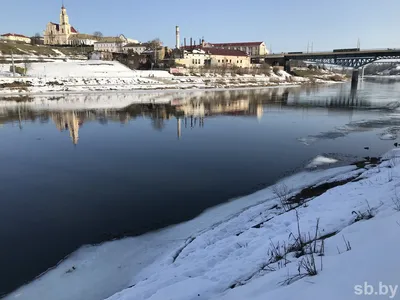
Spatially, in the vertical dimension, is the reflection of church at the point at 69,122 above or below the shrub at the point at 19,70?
below

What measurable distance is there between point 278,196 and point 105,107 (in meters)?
32.8

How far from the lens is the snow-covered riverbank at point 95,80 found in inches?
2330

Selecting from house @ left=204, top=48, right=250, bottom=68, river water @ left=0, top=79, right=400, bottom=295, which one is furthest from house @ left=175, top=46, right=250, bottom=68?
river water @ left=0, top=79, right=400, bottom=295

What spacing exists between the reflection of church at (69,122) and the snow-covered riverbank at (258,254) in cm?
1393

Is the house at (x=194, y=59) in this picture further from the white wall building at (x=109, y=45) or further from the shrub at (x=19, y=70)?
the white wall building at (x=109, y=45)

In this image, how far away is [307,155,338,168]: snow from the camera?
14.3 metres

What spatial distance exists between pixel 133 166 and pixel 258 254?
1012 cm

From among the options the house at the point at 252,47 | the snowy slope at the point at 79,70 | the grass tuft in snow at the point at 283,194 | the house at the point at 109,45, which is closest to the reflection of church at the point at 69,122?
the grass tuft in snow at the point at 283,194

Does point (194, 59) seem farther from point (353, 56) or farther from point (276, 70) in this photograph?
point (353, 56)

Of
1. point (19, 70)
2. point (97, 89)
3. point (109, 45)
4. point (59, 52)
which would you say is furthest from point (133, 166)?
point (109, 45)

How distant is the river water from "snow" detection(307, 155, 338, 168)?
0.38m

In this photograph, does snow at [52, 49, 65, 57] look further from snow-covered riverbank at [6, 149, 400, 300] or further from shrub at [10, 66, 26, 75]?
snow-covered riverbank at [6, 149, 400, 300]

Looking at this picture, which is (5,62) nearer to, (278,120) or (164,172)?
(278,120)

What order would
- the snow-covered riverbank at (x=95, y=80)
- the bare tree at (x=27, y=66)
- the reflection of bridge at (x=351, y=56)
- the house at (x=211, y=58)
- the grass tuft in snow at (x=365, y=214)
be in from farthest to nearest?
the house at (x=211, y=58) → the reflection of bridge at (x=351, y=56) → the bare tree at (x=27, y=66) → the snow-covered riverbank at (x=95, y=80) → the grass tuft in snow at (x=365, y=214)
